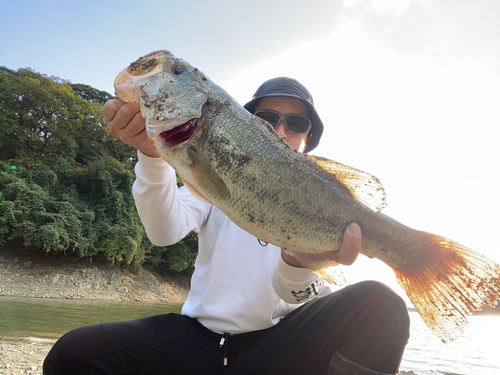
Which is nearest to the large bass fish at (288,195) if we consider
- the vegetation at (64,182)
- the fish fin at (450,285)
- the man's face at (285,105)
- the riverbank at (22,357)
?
the fish fin at (450,285)

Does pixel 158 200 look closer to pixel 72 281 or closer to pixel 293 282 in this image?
pixel 293 282

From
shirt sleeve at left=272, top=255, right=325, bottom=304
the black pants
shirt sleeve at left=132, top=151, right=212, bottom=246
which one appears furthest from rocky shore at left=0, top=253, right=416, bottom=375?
shirt sleeve at left=272, top=255, right=325, bottom=304

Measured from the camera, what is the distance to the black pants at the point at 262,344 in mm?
2094

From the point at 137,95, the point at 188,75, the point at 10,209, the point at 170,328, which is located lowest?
the point at 10,209

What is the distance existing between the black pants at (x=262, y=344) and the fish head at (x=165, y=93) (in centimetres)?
152

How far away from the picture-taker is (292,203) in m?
1.80

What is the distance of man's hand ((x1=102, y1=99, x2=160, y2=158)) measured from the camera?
79.7 inches

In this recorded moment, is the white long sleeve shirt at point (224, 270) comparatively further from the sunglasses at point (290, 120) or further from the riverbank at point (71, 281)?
the riverbank at point (71, 281)

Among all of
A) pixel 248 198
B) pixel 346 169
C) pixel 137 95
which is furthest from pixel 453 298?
pixel 137 95

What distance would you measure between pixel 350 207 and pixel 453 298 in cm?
90

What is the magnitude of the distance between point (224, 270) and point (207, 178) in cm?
115

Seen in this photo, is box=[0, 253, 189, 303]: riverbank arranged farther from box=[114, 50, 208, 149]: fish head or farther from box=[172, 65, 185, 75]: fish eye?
box=[172, 65, 185, 75]: fish eye

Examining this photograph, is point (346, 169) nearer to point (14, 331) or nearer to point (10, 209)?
point (14, 331)

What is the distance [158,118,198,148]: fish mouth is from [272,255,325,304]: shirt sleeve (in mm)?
1149
